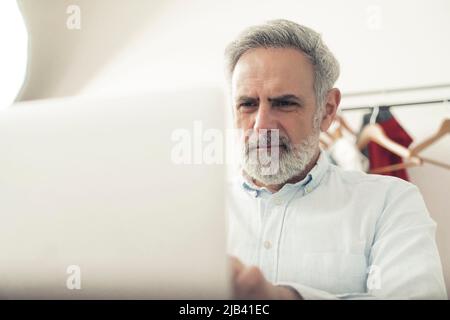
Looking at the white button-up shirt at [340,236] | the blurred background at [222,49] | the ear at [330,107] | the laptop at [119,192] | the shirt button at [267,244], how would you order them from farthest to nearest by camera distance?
the blurred background at [222,49]
the ear at [330,107]
the shirt button at [267,244]
the white button-up shirt at [340,236]
the laptop at [119,192]

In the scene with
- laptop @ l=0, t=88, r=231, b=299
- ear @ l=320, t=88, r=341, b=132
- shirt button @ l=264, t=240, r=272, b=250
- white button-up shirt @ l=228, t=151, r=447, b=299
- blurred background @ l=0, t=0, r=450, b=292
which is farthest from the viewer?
blurred background @ l=0, t=0, r=450, b=292

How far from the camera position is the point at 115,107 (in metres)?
0.44

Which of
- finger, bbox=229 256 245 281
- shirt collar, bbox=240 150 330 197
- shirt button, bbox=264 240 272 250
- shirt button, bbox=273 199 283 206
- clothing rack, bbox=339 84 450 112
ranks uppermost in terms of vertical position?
clothing rack, bbox=339 84 450 112

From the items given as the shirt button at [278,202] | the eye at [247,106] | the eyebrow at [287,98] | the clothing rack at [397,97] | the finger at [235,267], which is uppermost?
the clothing rack at [397,97]

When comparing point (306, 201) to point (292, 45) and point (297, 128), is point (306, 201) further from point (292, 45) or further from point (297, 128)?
point (292, 45)

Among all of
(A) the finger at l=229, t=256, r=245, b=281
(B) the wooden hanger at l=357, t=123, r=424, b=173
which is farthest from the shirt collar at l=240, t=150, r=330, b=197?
(A) the finger at l=229, t=256, r=245, b=281

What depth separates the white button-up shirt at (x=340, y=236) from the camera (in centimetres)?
62

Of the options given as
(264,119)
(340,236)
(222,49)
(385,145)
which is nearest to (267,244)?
(340,236)

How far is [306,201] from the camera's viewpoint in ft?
2.53

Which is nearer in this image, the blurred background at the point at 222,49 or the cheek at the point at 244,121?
the cheek at the point at 244,121

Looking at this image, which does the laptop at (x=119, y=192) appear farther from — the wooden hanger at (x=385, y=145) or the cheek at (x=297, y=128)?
the wooden hanger at (x=385, y=145)

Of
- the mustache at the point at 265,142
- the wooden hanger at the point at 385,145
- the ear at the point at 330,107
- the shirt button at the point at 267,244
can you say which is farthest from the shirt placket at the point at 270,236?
the wooden hanger at the point at 385,145

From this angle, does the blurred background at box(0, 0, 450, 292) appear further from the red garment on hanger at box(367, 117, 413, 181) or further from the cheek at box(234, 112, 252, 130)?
the cheek at box(234, 112, 252, 130)

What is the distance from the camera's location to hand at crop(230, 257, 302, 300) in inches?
17.9
